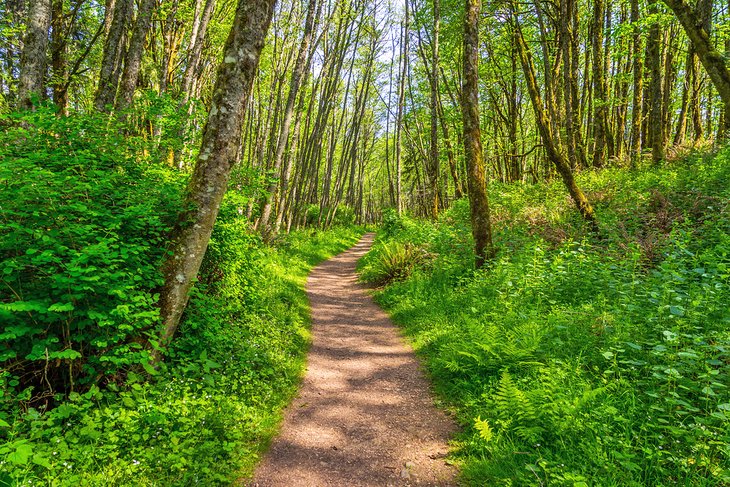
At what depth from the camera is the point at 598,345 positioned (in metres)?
4.18

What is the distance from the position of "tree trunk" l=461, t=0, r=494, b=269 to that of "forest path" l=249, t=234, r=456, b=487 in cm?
310

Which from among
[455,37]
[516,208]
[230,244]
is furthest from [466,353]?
[455,37]

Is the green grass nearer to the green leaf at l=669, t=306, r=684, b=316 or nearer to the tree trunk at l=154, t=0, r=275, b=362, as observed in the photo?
the tree trunk at l=154, t=0, r=275, b=362

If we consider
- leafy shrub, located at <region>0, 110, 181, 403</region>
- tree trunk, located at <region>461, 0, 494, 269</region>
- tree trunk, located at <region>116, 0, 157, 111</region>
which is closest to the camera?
leafy shrub, located at <region>0, 110, 181, 403</region>

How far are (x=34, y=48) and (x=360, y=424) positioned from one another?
765 centimetres

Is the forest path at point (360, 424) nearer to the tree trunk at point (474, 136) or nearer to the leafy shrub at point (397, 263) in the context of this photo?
the tree trunk at point (474, 136)

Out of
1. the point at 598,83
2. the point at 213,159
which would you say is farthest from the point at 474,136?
the point at 598,83

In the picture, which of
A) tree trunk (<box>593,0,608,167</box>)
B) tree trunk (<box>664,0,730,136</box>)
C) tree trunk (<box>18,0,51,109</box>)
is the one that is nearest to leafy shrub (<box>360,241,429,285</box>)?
tree trunk (<box>664,0,730,136</box>)

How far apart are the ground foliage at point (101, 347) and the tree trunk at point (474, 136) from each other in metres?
5.49

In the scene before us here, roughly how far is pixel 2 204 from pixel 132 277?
3.87 ft

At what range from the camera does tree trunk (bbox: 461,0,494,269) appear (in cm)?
759

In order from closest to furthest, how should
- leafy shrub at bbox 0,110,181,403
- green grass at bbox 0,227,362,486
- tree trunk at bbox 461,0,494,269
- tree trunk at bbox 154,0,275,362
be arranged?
green grass at bbox 0,227,362,486, leafy shrub at bbox 0,110,181,403, tree trunk at bbox 154,0,275,362, tree trunk at bbox 461,0,494,269

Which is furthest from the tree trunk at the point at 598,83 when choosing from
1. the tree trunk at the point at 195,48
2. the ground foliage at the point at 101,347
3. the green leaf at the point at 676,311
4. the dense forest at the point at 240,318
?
the ground foliage at the point at 101,347

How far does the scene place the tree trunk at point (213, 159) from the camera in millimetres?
4023
